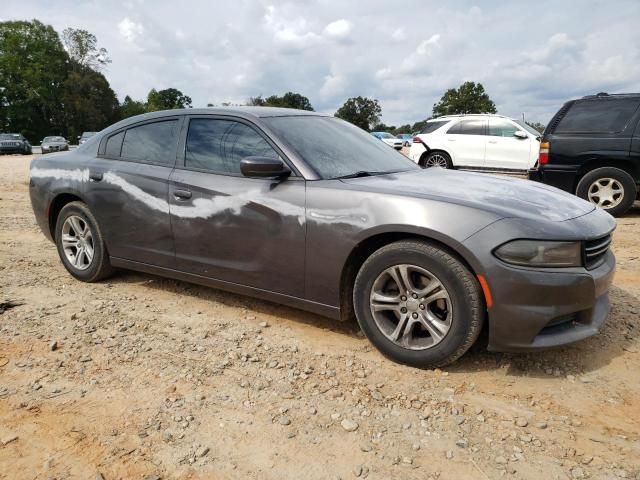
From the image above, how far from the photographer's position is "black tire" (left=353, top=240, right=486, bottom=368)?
2.58 metres

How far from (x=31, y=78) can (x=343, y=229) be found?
7198 cm

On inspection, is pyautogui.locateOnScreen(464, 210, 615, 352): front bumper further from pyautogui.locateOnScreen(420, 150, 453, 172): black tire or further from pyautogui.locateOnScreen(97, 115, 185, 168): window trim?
pyautogui.locateOnScreen(420, 150, 453, 172): black tire

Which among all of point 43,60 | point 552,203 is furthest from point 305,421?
point 43,60

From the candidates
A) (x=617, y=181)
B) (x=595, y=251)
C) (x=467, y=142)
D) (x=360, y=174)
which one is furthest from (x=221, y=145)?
(x=467, y=142)

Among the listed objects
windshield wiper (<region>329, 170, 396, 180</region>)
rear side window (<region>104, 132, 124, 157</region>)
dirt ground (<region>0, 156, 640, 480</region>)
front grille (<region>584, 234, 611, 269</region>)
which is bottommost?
dirt ground (<region>0, 156, 640, 480</region>)

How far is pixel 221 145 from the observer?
350cm

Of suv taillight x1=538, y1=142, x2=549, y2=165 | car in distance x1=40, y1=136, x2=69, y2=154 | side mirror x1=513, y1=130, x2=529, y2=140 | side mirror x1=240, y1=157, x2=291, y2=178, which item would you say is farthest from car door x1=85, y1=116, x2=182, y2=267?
car in distance x1=40, y1=136, x2=69, y2=154

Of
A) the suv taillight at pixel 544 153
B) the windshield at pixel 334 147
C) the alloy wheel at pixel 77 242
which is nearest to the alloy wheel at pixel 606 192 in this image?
the suv taillight at pixel 544 153

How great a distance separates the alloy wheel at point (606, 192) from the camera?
7.06 meters

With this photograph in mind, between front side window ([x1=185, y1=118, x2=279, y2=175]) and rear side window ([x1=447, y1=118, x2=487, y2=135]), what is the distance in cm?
915

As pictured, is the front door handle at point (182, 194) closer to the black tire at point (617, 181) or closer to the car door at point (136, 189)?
the car door at point (136, 189)

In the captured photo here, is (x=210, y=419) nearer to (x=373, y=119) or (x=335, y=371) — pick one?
(x=335, y=371)

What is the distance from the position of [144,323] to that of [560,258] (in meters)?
2.77

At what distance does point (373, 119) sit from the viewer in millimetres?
89500
